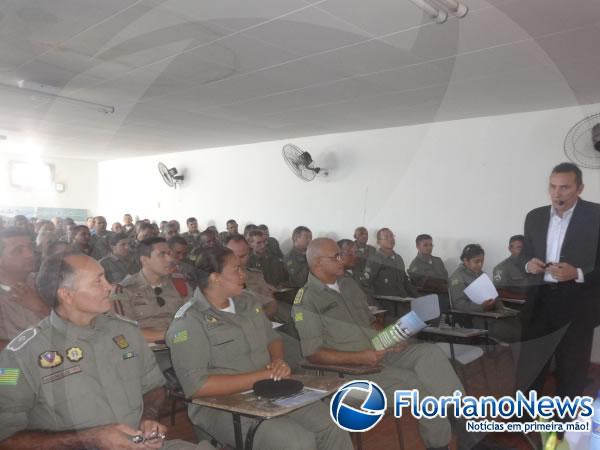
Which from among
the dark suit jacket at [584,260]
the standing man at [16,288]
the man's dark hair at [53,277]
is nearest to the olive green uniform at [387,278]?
the dark suit jacket at [584,260]

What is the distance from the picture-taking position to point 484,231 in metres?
5.39

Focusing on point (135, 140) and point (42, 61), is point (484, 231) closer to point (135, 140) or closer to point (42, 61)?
point (42, 61)

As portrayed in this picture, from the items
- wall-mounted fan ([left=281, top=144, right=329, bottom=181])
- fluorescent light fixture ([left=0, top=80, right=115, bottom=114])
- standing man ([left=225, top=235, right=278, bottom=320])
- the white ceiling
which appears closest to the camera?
the white ceiling

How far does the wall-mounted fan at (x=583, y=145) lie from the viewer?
4.54 m

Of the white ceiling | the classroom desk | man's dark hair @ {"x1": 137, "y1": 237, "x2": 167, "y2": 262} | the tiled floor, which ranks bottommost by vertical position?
the tiled floor

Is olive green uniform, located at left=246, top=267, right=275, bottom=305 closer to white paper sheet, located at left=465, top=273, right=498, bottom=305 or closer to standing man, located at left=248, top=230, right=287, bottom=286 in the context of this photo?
standing man, located at left=248, top=230, right=287, bottom=286

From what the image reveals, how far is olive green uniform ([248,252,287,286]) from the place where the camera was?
5.14 m

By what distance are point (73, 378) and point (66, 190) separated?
10.4 m

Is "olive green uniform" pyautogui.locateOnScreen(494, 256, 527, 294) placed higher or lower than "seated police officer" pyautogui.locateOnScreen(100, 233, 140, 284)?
lower

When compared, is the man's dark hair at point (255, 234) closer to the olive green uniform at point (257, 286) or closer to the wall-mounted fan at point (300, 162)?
the olive green uniform at point (257, 286)

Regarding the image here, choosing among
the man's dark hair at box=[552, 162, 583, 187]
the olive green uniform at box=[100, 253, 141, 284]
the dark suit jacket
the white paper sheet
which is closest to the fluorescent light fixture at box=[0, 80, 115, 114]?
the olive green uniform at box=[100, 253, 141, 284]

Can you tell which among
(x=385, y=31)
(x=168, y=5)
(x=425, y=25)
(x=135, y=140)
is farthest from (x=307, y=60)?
(x=135, y=140)

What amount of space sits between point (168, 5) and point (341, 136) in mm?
4270

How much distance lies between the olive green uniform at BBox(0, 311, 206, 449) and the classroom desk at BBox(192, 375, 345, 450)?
17cm
